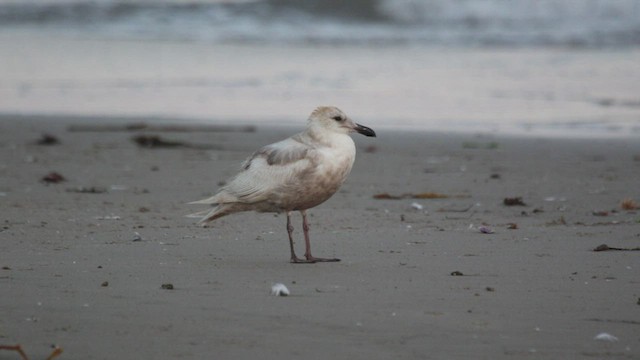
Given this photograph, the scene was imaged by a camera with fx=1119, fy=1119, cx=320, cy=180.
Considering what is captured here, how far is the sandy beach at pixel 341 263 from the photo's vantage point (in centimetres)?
500

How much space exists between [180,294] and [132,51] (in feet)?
75.8

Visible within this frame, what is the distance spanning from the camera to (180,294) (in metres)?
5.87

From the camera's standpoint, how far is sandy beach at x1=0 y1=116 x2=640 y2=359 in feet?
16.4

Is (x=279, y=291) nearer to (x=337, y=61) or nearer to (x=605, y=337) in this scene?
(x=605, y=337)

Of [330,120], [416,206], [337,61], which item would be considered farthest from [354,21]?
[330,120]

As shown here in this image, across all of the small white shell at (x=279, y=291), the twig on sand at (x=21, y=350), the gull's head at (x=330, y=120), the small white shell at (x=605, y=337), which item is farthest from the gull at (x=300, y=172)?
the twig on sand at (x=21, y=350)

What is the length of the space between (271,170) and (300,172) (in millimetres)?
259

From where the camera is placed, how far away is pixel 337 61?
26188 mm

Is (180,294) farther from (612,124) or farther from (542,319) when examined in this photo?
(612,124)

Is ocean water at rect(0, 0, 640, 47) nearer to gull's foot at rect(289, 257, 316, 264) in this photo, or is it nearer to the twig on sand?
gull's foot at rect(289, 257, 316, 264)

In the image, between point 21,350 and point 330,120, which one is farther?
point 330,120

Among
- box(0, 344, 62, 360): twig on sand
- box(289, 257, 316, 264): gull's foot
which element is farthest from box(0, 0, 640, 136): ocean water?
box(0, 344, 62, 360): twig on sand

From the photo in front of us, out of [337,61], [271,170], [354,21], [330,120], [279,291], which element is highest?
[354,21]

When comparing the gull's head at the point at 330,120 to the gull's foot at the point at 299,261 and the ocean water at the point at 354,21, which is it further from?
the ocean water at the point at 354,21
